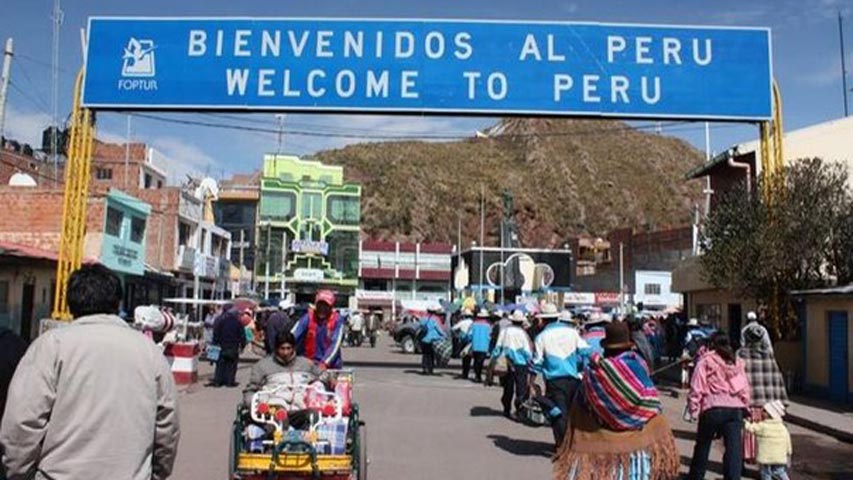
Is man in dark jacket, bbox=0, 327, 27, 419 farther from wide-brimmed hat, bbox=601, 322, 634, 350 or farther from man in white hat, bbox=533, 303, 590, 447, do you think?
man in white hat, bbox=533, 303, 590, 447

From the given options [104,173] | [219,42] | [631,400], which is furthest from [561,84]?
[104,173]

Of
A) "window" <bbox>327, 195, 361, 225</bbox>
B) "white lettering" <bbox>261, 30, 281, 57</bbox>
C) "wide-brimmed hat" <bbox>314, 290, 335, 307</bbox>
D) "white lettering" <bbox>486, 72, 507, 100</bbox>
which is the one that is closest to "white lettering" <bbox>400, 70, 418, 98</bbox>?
"white lettering" <bbox>486, 72, 507, 100</bbox>

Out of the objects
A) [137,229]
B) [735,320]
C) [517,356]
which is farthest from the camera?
[137,229]

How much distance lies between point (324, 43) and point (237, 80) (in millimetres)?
1926

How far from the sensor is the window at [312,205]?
80062 mm

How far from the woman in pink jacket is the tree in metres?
11.7

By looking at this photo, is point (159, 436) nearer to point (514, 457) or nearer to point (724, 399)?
point (724, 399)

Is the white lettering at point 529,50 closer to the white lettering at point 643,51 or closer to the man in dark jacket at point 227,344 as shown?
the white lettering at point 643,51

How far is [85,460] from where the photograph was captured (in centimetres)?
360

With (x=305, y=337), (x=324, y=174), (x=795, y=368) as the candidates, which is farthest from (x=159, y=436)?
(x=324, y=174)

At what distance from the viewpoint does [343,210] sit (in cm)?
8075

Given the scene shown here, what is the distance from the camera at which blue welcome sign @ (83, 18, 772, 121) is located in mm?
18344

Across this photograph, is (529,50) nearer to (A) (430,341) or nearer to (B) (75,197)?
(A) (430,341)

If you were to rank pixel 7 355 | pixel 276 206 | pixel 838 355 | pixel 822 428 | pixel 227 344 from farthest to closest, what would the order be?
1. pixel 276 206
2. pixel 227 344
3. pixel 838 355
4. pixel 822 428
5. pixel 7 355
